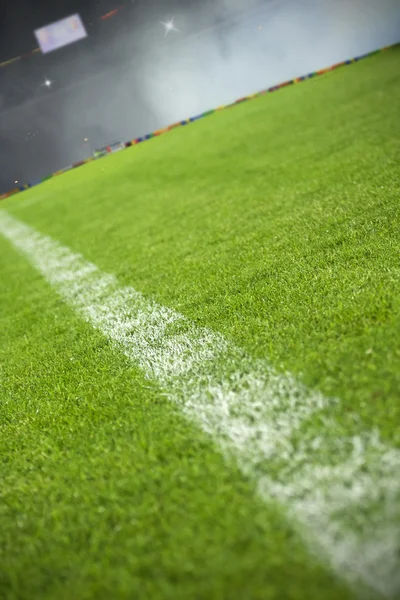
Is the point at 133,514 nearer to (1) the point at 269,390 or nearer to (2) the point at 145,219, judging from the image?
(1) the point at 269,390

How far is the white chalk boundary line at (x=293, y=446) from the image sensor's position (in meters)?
0.82

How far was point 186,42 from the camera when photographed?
101ft

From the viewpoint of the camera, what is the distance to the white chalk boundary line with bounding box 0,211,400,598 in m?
0.82

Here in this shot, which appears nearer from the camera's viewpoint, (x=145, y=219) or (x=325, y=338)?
(x=325, y=338)

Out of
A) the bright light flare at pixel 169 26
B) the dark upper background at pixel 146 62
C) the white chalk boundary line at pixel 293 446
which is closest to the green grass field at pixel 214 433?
the white chalk boundary line at pixel 293 446

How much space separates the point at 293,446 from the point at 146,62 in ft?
117

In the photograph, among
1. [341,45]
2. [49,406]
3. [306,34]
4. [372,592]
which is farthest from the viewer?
[306,34]

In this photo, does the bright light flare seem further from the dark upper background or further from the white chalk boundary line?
the white chalk boundary line

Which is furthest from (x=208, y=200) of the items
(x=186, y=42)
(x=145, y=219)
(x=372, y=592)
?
(x=186, y=42)

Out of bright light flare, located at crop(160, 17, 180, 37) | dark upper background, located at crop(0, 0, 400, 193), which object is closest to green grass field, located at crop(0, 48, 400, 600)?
dark upper background, located at crop(0, 0, 400, 193)

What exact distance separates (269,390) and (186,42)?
115 ft

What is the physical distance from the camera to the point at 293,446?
3.47ft

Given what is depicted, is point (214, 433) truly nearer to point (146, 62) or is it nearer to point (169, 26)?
point (146, 62)

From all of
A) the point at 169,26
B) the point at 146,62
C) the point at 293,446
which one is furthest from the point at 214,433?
the point at 169,26
